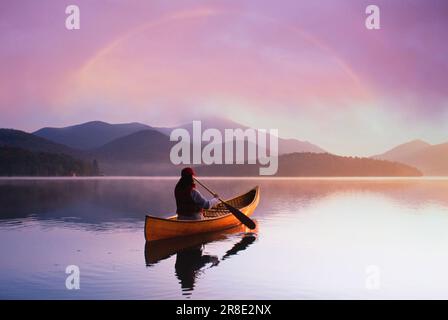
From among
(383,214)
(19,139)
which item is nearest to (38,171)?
(19,139)

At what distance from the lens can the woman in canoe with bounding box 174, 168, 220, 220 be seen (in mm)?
13117

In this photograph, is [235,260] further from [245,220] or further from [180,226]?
[245,220]

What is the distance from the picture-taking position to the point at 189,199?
532 inches

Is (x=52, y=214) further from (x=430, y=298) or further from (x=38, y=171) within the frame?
(x=38, y=171)

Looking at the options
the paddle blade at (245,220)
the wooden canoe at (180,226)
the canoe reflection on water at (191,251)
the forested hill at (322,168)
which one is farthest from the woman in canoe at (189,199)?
the forested hill at (322,168)

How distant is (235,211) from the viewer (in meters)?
15.9

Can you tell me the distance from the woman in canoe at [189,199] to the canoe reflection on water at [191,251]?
0.64m

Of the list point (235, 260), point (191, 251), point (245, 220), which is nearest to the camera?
point (235, 260)

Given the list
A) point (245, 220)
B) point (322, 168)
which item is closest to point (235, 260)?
point (245, 220)

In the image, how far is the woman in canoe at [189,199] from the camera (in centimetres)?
1312

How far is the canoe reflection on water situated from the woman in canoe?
64cm

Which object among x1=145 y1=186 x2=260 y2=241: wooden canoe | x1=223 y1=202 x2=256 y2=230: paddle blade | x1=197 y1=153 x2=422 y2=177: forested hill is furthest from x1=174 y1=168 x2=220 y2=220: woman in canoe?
x1=197 y1=153 x2=422 y2=177: forested hill

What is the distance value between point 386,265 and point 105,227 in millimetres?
9193

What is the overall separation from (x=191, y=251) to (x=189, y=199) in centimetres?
146
